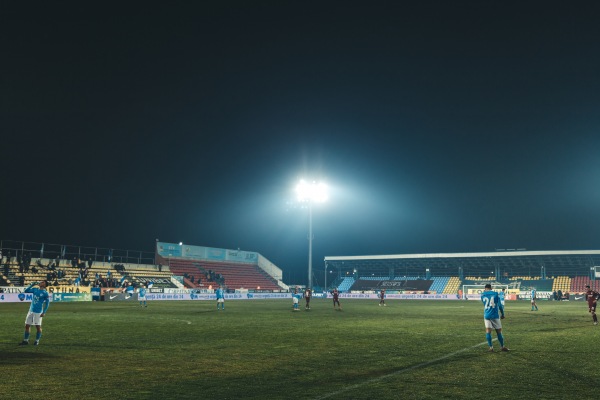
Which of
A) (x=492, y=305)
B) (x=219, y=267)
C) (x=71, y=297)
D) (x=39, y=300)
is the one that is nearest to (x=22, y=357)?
(x=39, y=300)

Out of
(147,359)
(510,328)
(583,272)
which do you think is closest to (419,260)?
(583,272)

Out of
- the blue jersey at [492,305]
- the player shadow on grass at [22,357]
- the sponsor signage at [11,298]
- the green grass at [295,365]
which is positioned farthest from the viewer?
the sponsor signage at [11,298]

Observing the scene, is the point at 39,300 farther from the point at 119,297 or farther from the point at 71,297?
the point at 119,297

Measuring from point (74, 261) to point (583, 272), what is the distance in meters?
84.7

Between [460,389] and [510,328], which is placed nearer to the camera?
[460,389]

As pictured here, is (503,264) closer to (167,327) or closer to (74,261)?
(74,261)

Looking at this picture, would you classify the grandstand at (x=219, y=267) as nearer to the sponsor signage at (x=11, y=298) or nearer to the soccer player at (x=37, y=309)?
the sponsor signage at (x=11, y=298)

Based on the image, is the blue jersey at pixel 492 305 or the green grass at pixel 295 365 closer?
the green grass at pixel 295 365

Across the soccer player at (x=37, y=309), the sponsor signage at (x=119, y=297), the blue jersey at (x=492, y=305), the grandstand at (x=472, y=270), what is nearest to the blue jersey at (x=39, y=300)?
the soccer player at (x=37, y=309)

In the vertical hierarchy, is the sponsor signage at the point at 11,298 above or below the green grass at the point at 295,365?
above

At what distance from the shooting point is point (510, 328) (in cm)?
2514

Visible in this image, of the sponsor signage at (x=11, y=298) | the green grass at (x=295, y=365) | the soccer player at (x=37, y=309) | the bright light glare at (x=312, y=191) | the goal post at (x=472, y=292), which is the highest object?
the bright light glare at (x=312, y=191)

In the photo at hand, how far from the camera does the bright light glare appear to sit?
58947mm

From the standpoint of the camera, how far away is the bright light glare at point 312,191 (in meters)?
58.9
